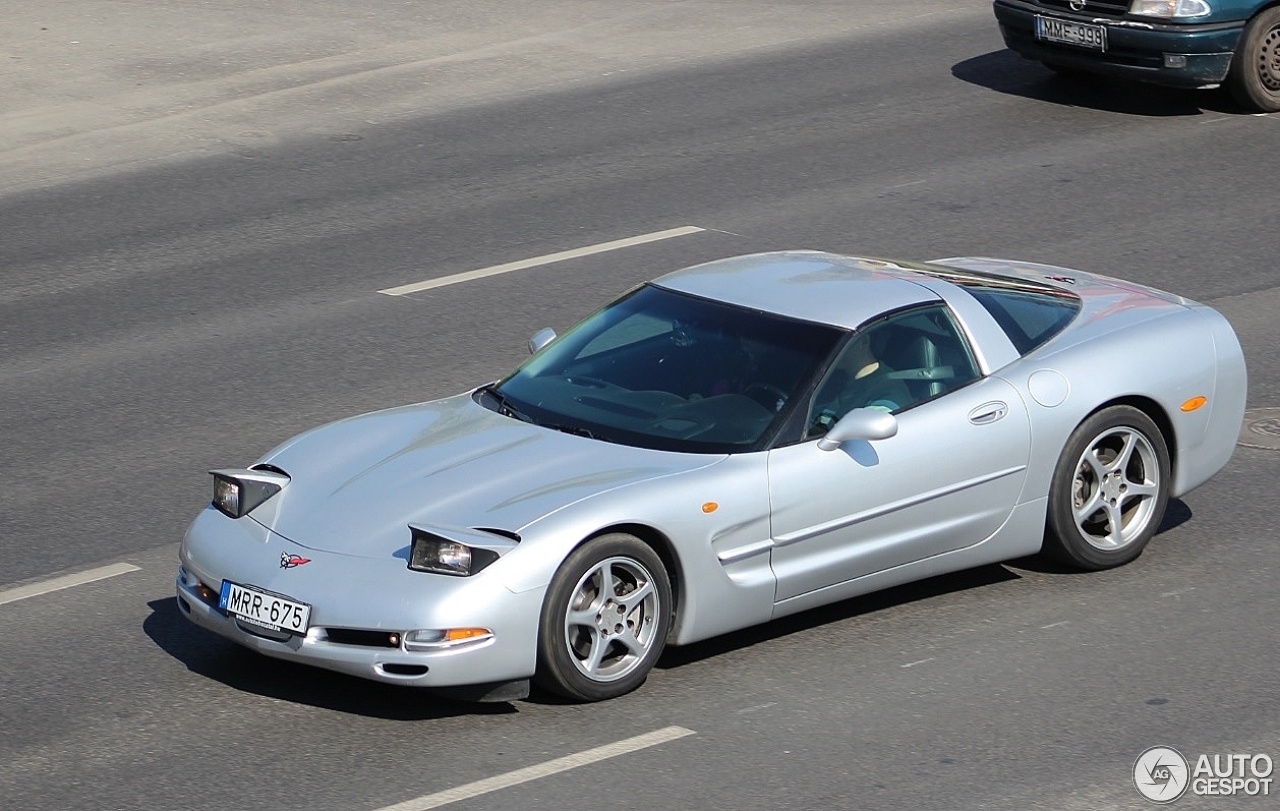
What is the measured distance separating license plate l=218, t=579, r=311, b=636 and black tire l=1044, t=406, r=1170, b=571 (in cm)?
305

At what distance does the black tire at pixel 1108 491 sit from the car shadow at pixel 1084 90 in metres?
A: 8.04

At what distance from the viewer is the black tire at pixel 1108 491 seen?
7.77 meters

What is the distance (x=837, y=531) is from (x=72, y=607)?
2.96 m

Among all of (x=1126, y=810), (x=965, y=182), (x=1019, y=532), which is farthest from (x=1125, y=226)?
(x=1126, y=810)

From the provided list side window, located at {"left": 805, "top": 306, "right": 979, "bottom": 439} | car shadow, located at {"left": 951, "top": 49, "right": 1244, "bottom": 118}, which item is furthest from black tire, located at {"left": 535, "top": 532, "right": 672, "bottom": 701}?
car shadow, located at {"left": 951, "top": 49, "right": 1244, "bottom": 118}

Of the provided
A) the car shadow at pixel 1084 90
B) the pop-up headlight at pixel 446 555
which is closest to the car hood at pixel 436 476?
the pop-up headlight at pixel 446 555

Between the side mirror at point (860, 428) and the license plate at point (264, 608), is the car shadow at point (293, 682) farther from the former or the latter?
the side mirror at point (860, 428)

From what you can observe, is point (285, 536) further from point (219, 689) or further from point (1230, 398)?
point (1230, 398)

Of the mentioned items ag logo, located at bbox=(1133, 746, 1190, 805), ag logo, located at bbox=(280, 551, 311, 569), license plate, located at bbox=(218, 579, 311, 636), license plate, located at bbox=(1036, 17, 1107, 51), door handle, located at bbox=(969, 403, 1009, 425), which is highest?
license plate, located at bbox=(1036, 17, 1107, 51)

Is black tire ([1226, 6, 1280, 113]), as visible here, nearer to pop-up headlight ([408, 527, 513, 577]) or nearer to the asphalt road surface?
the asphalt road surface

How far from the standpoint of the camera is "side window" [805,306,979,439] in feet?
24.1

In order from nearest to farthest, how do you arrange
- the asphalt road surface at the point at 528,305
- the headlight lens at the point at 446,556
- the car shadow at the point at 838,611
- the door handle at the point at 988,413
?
the asphalt road surface at the point at 528,305 < the headlight lens at the point at 446,556 < the car shadow at the point at 838,611 < the door handle at the point at 988,413

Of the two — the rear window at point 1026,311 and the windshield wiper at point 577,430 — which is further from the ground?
the rear window at point 1026,311

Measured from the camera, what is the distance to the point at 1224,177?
13.7 m
